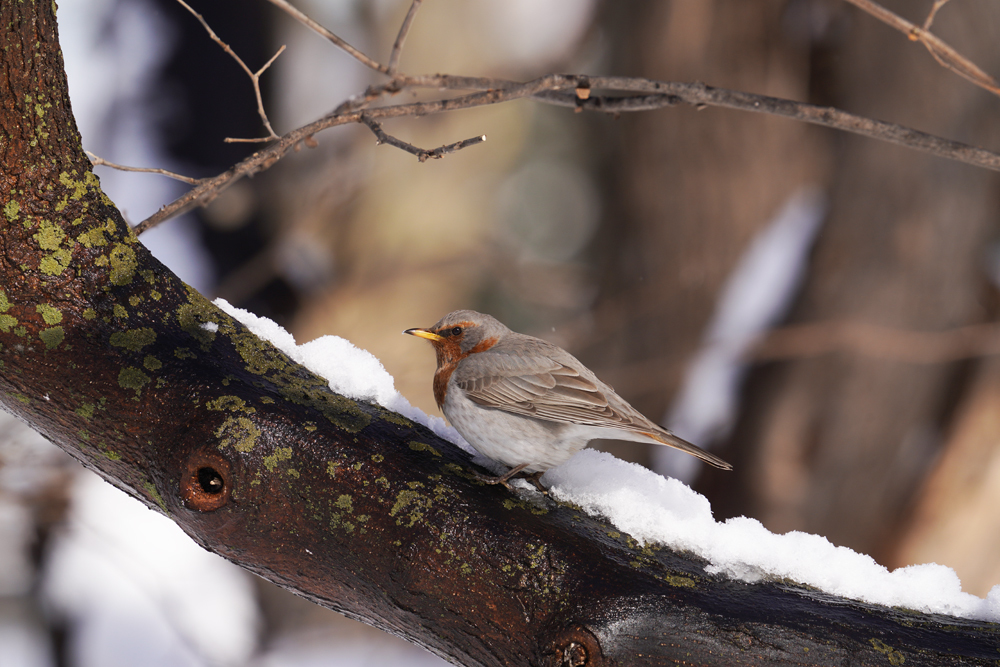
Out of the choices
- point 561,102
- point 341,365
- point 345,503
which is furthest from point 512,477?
point 561,102

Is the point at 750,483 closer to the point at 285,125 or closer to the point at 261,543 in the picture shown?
the point at 261,543

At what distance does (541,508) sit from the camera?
69.8 inches

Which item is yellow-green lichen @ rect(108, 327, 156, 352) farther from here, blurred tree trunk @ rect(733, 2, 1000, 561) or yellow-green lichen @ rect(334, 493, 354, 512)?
blurred tree trunk @ rect(733, 2, 1000, 561)

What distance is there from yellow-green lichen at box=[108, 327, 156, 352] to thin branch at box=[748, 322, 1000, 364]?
4109mm

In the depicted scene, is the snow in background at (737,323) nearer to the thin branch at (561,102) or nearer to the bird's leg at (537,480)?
the thin branch at (561,102)

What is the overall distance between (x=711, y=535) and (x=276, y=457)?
43.8 inches

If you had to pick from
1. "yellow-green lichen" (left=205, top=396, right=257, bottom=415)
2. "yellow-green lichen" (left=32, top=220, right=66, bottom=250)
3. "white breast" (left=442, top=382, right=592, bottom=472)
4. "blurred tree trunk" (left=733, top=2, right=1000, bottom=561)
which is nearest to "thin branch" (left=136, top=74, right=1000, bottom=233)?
"yellow-green lichen" (left=32, top=220, right=66, bottom=250)

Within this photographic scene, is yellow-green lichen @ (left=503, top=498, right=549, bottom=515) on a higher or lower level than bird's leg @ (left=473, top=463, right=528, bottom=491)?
lower

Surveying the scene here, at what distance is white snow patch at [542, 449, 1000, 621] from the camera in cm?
174

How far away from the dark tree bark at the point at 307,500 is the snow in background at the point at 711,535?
91 mm

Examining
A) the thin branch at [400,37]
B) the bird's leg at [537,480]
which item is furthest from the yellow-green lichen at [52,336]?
the bird's leg at [537,480]

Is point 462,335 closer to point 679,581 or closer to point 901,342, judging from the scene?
point 679,581

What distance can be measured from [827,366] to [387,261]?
367cm

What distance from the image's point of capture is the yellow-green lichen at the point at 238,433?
5.17 ft
